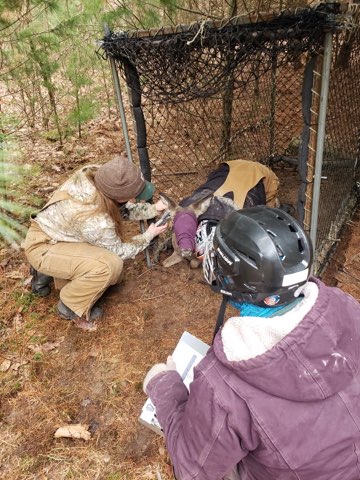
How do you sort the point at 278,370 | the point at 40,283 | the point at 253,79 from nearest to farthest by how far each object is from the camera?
the point at 278,370 → the point at 253,79 → the point at 40,283

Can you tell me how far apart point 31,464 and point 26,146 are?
5049 millimetres

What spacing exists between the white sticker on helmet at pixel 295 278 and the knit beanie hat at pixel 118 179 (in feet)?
5.66

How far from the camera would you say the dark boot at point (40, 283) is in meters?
3.38

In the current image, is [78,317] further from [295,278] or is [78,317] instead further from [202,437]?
[295,278]

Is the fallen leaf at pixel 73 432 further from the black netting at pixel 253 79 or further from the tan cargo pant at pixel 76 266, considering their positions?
the black netting at pixel 253 79

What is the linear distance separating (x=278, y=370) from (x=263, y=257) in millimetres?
338

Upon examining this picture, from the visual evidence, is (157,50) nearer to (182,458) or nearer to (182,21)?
(182,458)

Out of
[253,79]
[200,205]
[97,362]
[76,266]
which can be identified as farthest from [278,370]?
[253,79]

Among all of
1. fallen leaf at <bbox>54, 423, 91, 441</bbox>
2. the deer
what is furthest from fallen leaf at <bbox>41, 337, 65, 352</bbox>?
the deer

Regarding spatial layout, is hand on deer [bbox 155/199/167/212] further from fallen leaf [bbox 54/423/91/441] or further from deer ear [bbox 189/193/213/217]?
fallen leaf [bbox 54/423/91/441]

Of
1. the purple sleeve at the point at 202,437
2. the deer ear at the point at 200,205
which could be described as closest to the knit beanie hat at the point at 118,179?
the deer ear at the point at 200,205

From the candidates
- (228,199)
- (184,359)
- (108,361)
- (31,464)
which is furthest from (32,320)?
(228,199)

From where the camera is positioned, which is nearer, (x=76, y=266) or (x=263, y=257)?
(x=263, y=257)

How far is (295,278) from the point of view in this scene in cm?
123
